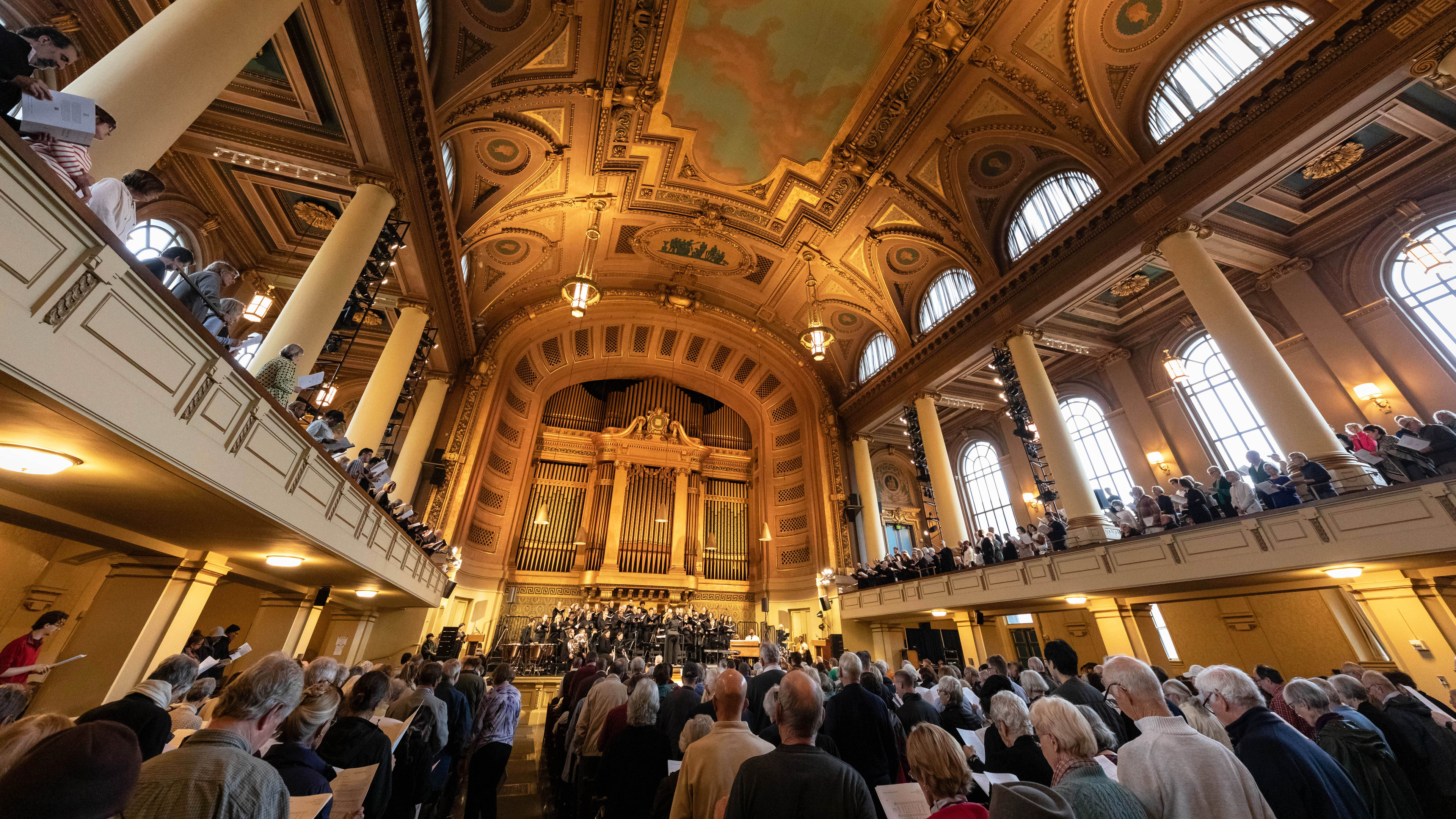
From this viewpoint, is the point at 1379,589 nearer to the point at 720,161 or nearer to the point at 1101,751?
the point at 1101,751

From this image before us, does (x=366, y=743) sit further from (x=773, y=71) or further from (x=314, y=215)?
(x=773, y=71)

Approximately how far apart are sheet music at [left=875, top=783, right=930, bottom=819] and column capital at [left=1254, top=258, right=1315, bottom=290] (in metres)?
13.0

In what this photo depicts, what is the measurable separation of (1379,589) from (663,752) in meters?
7.56

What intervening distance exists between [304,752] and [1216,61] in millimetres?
12454

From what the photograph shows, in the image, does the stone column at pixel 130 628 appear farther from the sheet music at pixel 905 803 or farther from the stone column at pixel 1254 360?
the stone column at pixel 1254 360

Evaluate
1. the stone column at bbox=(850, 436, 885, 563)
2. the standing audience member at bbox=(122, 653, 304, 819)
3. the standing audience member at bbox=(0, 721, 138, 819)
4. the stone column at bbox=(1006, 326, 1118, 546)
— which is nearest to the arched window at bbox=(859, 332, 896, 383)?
the stone column at bbox=(850, 436, 885, 563)

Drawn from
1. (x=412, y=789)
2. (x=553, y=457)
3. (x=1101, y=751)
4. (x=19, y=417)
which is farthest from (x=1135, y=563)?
(x=553, y=457)

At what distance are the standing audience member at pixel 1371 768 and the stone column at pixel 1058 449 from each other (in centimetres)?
529

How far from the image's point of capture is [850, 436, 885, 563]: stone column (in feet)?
47.2

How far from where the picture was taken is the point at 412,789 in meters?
3.01

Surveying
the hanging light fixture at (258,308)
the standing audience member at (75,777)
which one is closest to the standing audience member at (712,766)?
the standing audience member at (75,777)

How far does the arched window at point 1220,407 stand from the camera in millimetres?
10031

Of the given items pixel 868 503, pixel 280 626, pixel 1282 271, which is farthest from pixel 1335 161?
pixel 280 626

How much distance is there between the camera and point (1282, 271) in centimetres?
967
